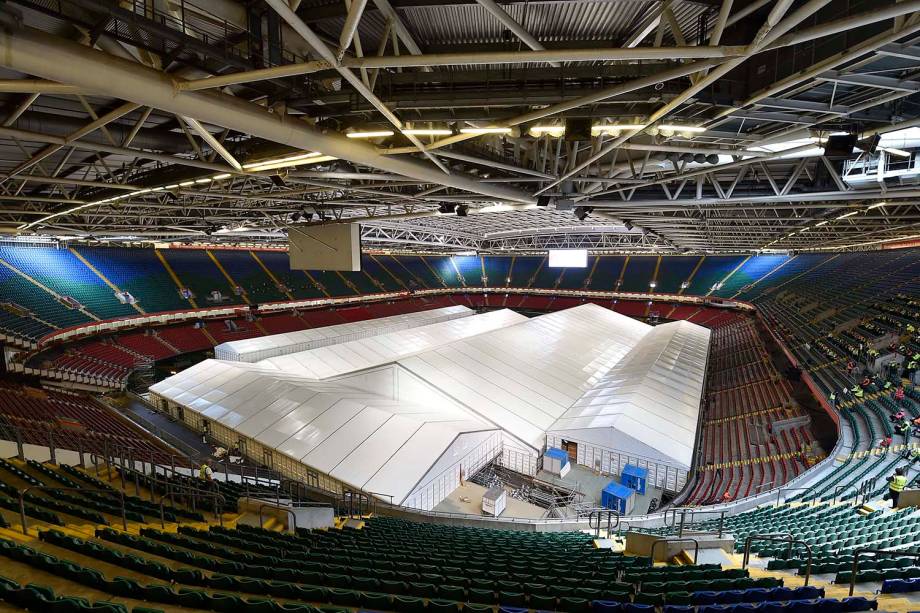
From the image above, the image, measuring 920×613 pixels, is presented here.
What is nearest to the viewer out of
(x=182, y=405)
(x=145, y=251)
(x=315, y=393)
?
(x=315, y=393)

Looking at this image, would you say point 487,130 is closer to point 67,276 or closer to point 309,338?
point 309,338

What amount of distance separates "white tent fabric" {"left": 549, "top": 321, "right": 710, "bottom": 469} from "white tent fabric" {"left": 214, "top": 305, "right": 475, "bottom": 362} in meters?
20.0

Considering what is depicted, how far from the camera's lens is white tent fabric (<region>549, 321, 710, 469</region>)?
14883 millimetres

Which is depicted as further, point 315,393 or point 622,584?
point 315,393

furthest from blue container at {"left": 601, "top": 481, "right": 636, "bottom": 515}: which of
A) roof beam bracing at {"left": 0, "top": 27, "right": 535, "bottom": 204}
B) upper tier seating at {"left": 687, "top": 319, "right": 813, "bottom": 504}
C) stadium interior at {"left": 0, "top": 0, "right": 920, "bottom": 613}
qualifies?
roof beam bracing at {"left": 0, "top": 27, "right": 535, "bottom": 204}

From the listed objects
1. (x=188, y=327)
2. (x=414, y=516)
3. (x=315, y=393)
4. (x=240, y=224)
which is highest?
(x=240, y=224)

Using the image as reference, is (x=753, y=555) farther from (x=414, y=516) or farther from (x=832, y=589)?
(x=414, y=516)

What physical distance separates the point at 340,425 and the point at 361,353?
1110 centimetres

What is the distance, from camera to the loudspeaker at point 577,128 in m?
7.97

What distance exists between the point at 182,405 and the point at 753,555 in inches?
805

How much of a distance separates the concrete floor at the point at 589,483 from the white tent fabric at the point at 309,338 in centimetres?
2062

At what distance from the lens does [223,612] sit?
416 centimetres

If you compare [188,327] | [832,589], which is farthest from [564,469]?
[188,327]

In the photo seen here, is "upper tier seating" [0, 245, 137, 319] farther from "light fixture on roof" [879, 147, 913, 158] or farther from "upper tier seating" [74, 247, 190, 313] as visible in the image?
"light fixture on roof" [879, 147, 913, 158]
